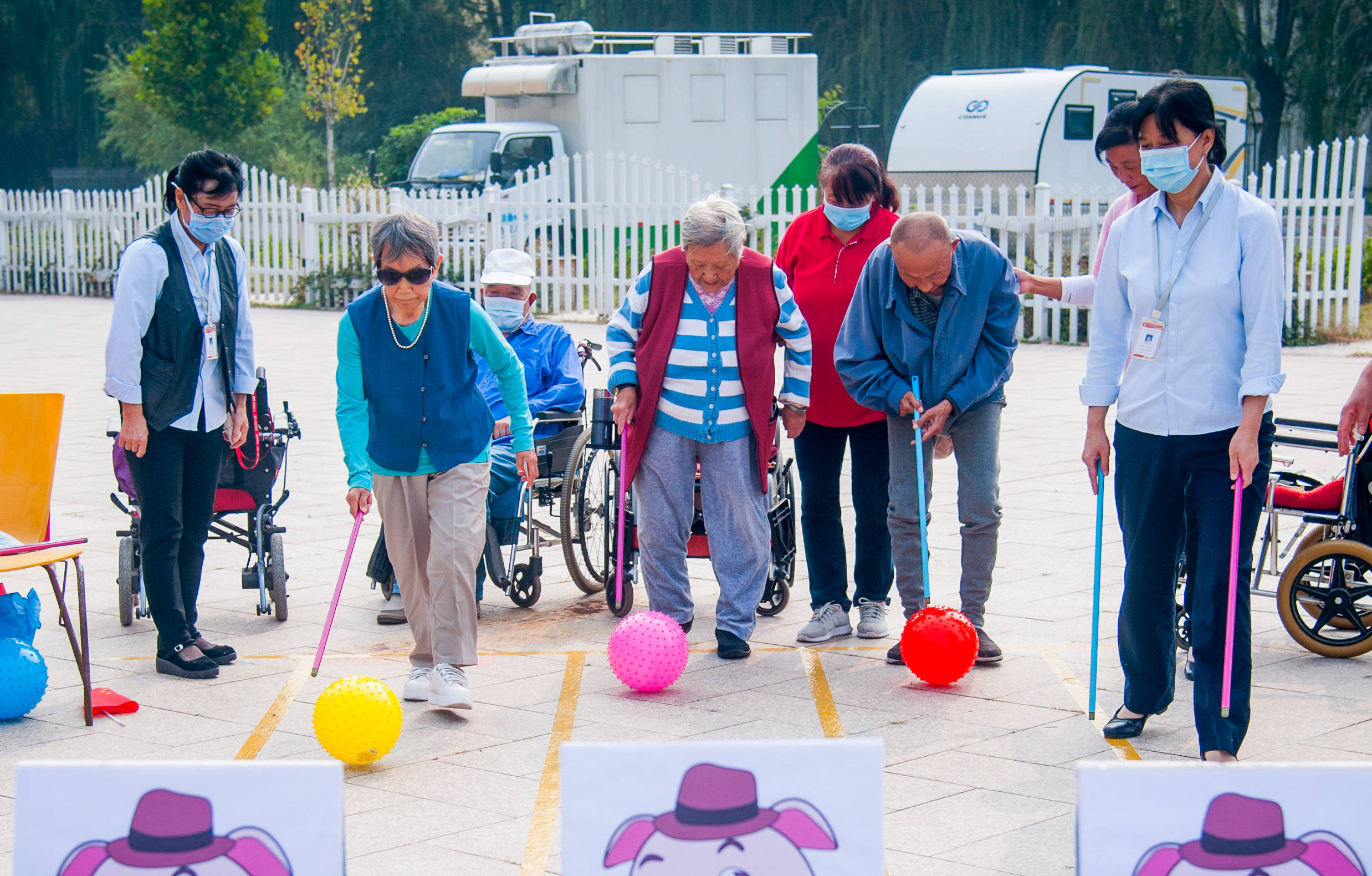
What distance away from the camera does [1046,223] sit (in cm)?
1556

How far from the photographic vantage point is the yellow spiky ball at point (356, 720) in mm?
4246

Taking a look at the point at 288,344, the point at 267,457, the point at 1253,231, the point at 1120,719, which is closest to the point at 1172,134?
the point at 1253,231

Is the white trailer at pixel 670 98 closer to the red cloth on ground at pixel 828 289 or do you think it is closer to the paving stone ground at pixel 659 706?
the paving stone ground at pixel 659 706

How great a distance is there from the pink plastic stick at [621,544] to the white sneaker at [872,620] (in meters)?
0.96

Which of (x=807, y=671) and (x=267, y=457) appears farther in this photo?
(x=267, y=457)

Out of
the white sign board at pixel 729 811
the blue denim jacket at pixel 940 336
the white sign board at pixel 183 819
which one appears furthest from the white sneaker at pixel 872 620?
the white sign board at pixel 183 819

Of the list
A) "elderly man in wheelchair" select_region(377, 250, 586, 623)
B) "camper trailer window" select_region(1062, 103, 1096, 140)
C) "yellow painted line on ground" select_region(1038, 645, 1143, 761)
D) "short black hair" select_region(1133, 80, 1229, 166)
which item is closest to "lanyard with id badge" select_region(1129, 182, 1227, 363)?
"short black hair" select_region(1133, 80, 1229, 166)

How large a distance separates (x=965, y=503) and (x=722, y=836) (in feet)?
9.55

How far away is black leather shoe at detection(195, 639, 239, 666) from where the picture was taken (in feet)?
17.7

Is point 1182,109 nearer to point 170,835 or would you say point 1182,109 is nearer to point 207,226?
point 170,835

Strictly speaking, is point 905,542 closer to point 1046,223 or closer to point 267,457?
point 267,457

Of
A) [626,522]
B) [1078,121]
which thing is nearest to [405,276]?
[626,522]

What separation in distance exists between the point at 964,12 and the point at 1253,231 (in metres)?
24.3

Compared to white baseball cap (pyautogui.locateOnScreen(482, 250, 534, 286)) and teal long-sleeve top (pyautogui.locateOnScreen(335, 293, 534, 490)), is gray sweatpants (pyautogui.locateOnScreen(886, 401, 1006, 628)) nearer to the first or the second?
teal long-sleeve top (pyautogui.locateOnScreen(335, 293, 534, 490))
